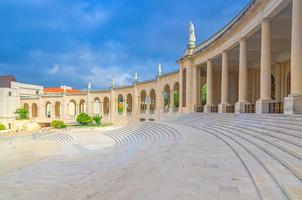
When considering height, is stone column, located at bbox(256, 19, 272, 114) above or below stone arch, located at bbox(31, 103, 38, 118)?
above

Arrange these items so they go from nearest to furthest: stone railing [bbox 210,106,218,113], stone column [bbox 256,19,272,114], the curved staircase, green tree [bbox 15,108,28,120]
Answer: the curved staircase, stone column [bbox 256,19,272,114], stone railing [bbox 210,106,218,113], green tree [bbox 15,108,28,120]

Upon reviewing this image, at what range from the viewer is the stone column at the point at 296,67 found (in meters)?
11.1

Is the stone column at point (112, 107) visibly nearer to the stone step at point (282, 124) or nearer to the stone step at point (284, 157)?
the stone step at point (282, 124)

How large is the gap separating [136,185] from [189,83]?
25893mm

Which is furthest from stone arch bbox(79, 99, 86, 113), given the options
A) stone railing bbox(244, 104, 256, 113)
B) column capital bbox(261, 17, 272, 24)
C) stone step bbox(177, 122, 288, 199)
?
stone step bbox(177, 122, 288, 199)

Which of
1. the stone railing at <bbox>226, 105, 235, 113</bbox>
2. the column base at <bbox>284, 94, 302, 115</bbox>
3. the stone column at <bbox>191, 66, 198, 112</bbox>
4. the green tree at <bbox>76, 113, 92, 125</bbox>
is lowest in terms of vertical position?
the green tree at <bbox>76, 113, 92, 125</bbox>

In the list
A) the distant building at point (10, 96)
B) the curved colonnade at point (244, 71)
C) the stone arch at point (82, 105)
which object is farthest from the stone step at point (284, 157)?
the distant building at point (10, 96)

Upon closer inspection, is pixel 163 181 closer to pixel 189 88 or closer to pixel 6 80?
pixel 189 88

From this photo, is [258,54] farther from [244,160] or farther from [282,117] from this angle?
[244,160]

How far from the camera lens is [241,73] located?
62.4ft

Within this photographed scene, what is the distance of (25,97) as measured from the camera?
6931 cm

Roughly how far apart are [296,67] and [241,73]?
7.54 metres

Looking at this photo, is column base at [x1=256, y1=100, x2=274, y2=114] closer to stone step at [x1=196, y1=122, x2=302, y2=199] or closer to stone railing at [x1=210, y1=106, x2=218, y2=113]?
stone step at [x1=196, y1=122, x2=302, y2=199]

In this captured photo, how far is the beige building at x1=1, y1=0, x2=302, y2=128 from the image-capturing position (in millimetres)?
13738
